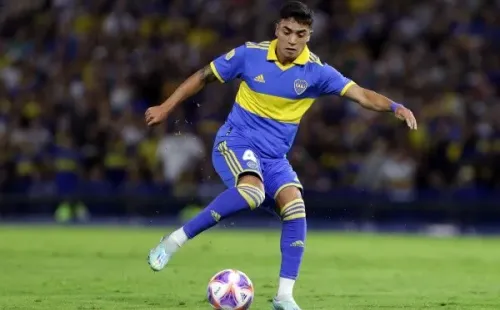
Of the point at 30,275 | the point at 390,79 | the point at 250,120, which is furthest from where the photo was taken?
the point at 390,79

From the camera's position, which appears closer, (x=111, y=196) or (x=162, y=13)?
(x=111, y=196)

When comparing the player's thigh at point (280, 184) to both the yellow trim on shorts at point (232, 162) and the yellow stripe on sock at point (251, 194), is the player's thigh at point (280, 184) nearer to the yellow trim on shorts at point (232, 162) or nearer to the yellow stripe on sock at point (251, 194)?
the yellow trim on shorts at point (232, 162)

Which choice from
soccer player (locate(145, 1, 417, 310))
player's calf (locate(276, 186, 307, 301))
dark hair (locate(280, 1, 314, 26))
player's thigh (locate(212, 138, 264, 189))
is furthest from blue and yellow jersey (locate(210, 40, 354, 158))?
player's calf (locate(276, 186, 307, 301))

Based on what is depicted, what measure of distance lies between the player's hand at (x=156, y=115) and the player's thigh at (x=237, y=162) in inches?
22.9

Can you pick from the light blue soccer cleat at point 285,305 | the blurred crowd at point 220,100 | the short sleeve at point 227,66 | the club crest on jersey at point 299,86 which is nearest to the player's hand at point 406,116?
the club crest on jersey at point 299,86

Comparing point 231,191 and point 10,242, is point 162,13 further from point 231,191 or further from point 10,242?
point 231,191

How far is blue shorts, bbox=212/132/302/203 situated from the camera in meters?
9.02

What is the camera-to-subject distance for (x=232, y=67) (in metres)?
9.29

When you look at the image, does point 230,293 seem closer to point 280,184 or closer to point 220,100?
point 280,184

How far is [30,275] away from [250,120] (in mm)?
3818

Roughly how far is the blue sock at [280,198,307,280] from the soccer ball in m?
0.37

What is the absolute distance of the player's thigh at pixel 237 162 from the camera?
8.95m

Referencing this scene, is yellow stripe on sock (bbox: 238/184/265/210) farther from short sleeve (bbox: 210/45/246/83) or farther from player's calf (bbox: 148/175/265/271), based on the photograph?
short sleeve (bbox: 210/45/246/83)

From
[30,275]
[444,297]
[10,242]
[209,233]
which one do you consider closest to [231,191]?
[444,297]
